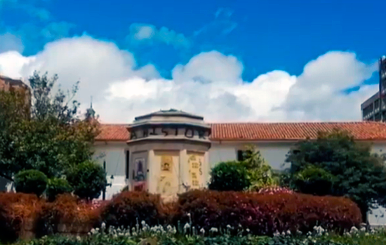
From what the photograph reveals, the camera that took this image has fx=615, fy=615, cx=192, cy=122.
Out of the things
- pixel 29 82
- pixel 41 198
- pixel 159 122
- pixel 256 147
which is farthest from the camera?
pixel 256 147

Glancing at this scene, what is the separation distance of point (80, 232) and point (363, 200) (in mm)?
19665

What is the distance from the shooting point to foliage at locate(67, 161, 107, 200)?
21234 mm

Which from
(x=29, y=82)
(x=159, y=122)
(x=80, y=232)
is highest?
(x=29, y=82)

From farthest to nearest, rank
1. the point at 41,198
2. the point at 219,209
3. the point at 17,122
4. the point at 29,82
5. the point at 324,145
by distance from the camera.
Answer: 1. the point at 324,145
2. the point at 29,82
3. the point at 17,122
4. the point at 41,198
5. the point at 219,209

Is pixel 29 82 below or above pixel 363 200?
above

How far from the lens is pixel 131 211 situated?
54.7 ft

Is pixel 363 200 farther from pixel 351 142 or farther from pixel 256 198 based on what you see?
pixel 256 198

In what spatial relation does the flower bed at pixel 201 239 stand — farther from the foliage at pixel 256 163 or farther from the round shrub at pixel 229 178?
the foliage at pixel 256 163

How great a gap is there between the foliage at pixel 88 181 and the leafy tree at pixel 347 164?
452 inches

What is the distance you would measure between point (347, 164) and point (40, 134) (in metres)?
17.3

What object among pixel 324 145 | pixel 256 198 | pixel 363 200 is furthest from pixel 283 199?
pixel 324 145

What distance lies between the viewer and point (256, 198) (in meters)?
16.8

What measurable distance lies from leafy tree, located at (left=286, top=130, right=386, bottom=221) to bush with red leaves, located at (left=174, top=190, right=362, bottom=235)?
1289 centimetres

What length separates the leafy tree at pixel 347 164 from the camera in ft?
106
